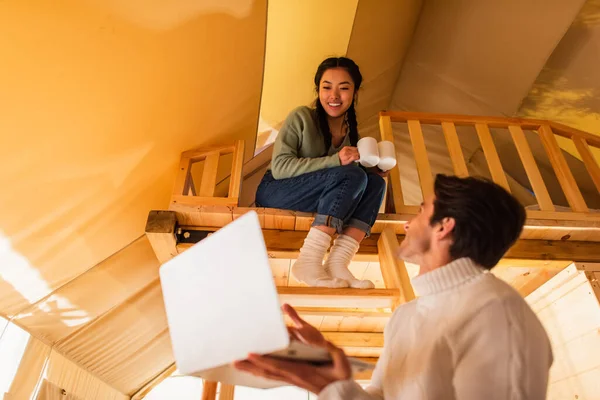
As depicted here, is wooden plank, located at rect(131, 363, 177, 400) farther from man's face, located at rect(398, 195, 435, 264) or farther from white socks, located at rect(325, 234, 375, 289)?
man's face, located at rect(398, 195, 435, 264)

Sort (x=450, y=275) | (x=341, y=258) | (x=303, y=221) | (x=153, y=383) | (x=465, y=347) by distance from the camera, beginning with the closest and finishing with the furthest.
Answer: (x=465, y=347)
(x=450, y=275)
(x=341, y=258)
(x=303, y=221)
(x=153, y=383)

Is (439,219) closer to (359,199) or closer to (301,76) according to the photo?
(359,199)

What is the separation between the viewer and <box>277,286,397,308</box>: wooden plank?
1.34m

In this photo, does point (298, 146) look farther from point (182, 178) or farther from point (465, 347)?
point (465, 347)

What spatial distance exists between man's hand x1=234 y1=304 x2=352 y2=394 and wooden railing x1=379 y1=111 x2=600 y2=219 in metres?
1.14

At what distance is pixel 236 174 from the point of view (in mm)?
1918

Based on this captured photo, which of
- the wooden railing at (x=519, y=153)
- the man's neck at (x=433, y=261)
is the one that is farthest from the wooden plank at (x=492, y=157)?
the man's neck at (x=433, y=261)

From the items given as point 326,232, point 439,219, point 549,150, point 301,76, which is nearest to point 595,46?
point 549,150

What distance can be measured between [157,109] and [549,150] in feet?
6.03

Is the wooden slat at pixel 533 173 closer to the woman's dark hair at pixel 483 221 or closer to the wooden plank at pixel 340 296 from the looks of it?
the wooden plank at pixel 340 296

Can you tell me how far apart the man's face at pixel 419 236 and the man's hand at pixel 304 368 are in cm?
28

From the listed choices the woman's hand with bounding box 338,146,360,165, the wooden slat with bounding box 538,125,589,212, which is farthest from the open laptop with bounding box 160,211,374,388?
the wooden slat with bounding box 538,125,589,212

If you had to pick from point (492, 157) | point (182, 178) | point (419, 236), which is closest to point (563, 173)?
point (492, 157)

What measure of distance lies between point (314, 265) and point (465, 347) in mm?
729
